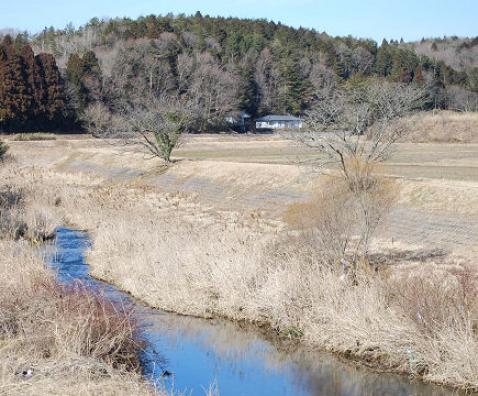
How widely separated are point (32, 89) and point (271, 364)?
220 ft

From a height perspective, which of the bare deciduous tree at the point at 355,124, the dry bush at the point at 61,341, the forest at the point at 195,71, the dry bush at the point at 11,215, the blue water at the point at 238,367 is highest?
the forest at the point at 195,71

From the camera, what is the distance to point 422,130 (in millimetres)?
81562

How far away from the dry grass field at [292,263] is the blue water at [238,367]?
455mm

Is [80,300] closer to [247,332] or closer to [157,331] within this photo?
[157,331]

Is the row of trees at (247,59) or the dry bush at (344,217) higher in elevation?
the row of trees at (247,59)

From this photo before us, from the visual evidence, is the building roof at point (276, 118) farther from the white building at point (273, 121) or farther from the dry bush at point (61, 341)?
the dry bush at point (61, 341)

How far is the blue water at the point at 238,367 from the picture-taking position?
507 inches

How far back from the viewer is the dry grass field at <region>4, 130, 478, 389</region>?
43.0 ft

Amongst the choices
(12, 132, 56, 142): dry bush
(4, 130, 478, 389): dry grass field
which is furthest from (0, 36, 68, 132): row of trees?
(4, 130, 478, 389): dry grass field

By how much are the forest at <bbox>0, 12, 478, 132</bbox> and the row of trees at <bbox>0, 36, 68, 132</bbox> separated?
0.11 meters

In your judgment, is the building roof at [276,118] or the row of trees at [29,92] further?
the building roof at [276,118]

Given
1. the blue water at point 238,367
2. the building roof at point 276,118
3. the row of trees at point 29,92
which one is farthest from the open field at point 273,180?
the building roof at point 276,118

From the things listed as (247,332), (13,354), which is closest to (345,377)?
(247,332)

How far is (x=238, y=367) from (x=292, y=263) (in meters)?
3.04
